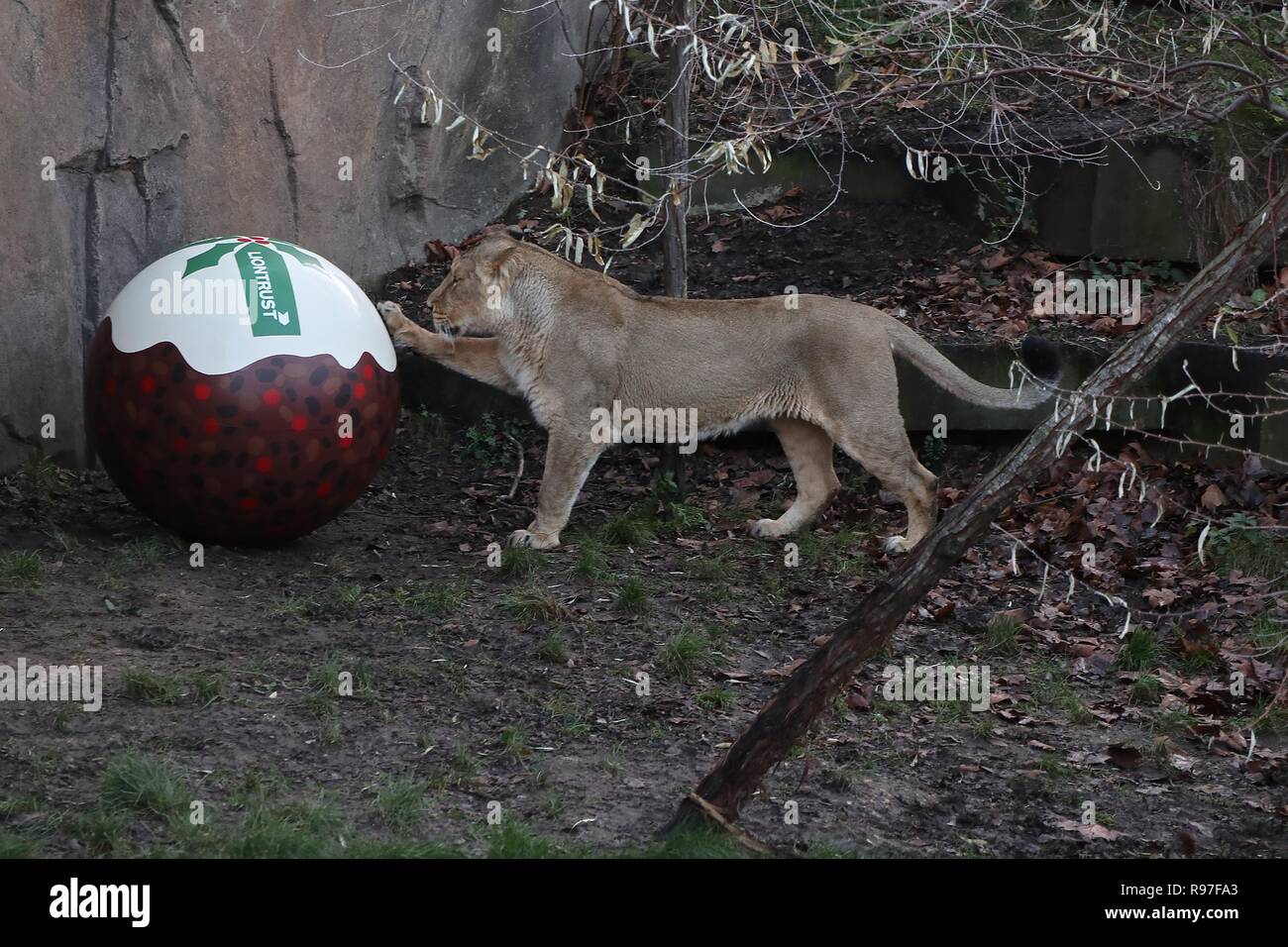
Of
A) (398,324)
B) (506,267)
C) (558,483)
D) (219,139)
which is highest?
(219,139)

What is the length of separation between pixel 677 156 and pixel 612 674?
313cm

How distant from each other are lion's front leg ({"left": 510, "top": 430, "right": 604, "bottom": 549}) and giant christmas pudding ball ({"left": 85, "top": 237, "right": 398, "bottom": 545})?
1175mm

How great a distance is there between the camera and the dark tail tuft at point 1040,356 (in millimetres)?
6910

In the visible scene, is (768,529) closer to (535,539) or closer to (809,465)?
(809,465)

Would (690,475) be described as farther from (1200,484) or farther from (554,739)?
(554,739)

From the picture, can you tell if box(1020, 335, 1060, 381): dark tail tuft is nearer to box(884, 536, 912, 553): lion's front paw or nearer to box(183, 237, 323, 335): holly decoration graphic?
box(884, 536, 912, 553): lion's front paw

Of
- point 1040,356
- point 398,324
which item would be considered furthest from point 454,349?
point 1040,356

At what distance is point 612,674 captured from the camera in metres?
5.68

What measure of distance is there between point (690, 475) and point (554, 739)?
3.59m

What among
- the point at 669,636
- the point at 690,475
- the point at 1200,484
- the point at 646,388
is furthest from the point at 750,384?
the point at 1200,484

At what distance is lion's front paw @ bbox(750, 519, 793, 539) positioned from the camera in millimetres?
7645

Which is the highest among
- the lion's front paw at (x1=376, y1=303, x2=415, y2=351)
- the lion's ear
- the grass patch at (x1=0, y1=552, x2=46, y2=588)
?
the lion's ear

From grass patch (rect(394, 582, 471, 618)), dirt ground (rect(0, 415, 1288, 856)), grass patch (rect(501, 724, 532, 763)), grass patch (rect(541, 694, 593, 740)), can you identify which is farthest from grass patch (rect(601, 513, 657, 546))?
grass patch (rect(501, 724, 532, 763))

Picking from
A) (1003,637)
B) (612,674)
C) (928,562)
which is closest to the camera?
(928,562)
